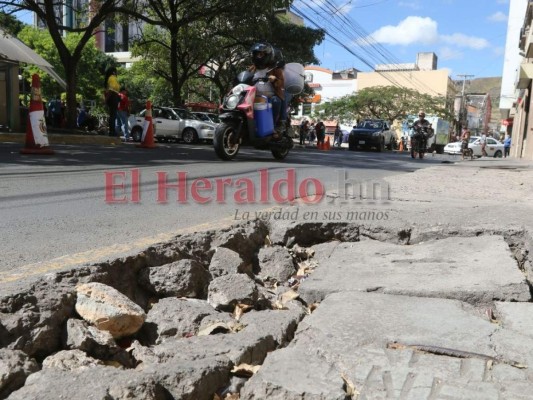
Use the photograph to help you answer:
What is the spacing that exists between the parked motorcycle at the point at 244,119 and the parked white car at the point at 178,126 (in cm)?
1063

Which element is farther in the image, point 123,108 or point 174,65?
point 174,65

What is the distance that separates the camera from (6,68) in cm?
1791

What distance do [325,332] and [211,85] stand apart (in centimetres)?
4048

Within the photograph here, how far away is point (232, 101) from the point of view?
8.67 metres

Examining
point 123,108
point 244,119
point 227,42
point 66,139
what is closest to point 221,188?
point 244,119

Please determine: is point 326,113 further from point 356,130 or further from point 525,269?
point 525,269

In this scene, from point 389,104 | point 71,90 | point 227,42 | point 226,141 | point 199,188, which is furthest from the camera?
point 389,104

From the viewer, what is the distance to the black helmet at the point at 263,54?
8.67m

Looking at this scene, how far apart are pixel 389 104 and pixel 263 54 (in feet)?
137

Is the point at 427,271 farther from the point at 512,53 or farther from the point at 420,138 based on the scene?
the point at 512,53

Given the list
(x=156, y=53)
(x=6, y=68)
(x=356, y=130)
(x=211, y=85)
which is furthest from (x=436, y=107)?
(x=6, y=68)

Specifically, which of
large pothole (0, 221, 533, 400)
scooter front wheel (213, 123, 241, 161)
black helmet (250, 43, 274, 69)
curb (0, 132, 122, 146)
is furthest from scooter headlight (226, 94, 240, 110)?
curb (0, 132, 122, 146)

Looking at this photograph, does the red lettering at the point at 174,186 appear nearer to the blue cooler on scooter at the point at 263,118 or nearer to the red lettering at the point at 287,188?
the red lettering at the point at 287,188

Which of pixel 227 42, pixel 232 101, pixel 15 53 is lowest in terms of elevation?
pixel 232 101
